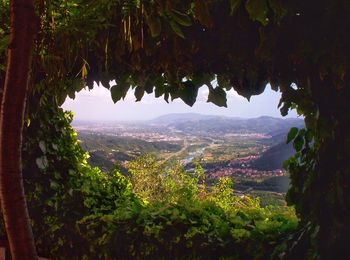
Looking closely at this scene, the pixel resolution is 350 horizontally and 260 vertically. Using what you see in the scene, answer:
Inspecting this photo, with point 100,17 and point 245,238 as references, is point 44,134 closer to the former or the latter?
point 100,17

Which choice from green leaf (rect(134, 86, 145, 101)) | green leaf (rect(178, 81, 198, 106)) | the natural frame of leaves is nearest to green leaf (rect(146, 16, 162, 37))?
the natural frame of leaves

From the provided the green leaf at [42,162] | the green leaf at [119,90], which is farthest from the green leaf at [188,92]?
the green leaf at [42,162]

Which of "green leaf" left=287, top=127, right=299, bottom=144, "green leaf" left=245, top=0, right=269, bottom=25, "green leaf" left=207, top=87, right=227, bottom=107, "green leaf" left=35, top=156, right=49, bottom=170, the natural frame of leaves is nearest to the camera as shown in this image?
"green leaf" left=245, top=0, right=269, bottom=25

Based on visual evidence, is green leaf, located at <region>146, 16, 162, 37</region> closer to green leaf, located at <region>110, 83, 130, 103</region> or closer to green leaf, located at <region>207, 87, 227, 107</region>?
green leaf, located at <region>207, 87, 227, 107</region>

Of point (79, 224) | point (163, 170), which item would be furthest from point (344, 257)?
point (163, 170)

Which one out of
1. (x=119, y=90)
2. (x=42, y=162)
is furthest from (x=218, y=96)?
(x=42, y=162)

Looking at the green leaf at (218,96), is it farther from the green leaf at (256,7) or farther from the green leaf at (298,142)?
the green leaf at (256,7)

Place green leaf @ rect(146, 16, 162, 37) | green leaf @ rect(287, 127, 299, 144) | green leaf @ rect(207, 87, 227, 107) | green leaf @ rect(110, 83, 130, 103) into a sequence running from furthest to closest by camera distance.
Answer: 1. green leaf @ rect(110, 83, 130, 103)
2. green leaf @ rect(207, 87, 227, 107)
3. green leaf @ rect(287, 127, 299, 144)
4. green leaf @ rect(146, 16, 162, 37)

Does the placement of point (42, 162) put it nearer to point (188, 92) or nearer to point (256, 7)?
point (188, 92)
